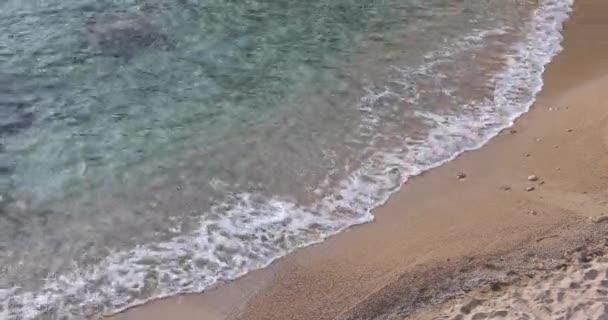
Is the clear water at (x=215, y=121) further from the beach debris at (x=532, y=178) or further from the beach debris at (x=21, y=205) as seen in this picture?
the beach debris at (x=532, y=178)

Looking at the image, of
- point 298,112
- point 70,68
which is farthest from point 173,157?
point 70,68

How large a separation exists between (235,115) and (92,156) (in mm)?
1820

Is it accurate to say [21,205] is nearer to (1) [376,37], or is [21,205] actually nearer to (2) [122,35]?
(2) [122,35]

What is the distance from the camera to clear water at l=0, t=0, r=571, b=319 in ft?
26.0

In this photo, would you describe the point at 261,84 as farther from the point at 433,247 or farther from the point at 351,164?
the point at 433,247

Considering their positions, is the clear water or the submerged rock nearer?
the clear water

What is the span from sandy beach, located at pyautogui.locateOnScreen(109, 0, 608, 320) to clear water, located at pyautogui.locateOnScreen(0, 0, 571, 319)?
0.28 meters

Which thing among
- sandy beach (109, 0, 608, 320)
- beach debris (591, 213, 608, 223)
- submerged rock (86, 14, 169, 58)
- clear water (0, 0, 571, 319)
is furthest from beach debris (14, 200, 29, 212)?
beach debris (591, 213, 608, 223)

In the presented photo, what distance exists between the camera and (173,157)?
367 inches

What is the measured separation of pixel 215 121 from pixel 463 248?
12.1 ft

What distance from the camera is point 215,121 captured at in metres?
10.0

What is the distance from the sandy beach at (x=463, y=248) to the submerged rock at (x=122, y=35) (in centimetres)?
502

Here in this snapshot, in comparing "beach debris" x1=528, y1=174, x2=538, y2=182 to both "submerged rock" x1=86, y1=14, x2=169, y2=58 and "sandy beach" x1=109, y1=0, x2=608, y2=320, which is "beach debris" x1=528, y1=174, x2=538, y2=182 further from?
"submerged rock" x1=86, y1=14, x2=169, y2=58

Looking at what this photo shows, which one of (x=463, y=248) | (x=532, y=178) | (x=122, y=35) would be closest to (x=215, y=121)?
(x=122, y=35)
